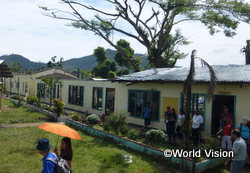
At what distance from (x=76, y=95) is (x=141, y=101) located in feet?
26.6

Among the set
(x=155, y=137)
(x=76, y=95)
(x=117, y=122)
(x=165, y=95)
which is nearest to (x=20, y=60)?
(x=76, y=95)

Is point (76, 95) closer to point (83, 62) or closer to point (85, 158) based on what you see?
point (85, 158)

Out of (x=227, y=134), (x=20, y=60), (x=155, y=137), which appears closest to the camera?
(x=227, y=134)

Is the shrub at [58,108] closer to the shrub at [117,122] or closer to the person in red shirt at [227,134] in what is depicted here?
the shrub at [117,122]

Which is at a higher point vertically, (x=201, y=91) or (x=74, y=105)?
(x=201, y=91)

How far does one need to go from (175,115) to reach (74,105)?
37.6 feet

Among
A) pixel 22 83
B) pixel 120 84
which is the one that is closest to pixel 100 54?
pixel 22 83

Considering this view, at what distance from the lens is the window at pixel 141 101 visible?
42.7 feet

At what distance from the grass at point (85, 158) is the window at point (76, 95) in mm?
9421

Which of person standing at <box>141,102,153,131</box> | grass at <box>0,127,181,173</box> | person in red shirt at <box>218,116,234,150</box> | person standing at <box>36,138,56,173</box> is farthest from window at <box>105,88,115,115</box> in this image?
person standing at <box>36,138,56,173</box>

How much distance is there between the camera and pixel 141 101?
13852 millimetres

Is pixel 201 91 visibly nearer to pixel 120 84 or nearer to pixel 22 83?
pixel 120 84

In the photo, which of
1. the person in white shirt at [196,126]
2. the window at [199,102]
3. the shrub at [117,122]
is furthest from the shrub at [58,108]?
the person in white shirt at [196,126]

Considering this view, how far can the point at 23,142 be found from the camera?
941cm
